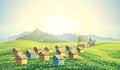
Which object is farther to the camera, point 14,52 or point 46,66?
point 14,52

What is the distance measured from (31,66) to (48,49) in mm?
19146

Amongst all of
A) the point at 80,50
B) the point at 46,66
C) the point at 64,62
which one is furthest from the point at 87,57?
the point at 46,66

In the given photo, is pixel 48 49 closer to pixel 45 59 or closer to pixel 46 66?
pixel 45 59

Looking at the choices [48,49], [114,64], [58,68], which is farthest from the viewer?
[48,49]

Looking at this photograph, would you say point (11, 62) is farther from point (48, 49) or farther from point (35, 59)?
point (48, 49)

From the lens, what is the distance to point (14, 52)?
7288 cm

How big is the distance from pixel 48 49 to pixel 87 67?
20254 mm

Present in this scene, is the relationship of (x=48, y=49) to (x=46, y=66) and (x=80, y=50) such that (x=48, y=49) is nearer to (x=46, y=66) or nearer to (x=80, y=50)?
→ (x=80, y=50)

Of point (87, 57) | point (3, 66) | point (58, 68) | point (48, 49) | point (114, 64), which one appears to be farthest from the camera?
point (48, 49)

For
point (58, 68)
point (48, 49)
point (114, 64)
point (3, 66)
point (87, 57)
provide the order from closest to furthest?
point (58, 68) → point (3, 66) → point (114, 64) → point (87, 57) → point (48, 49)

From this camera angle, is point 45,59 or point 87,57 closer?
point 45,59

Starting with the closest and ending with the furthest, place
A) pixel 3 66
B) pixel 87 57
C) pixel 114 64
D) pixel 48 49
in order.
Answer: pixel 3 66
pixel 114 64
pixel 87 57
pixel 48 49

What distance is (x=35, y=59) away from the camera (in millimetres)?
66188

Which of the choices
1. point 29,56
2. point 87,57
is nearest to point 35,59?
point 29,56
